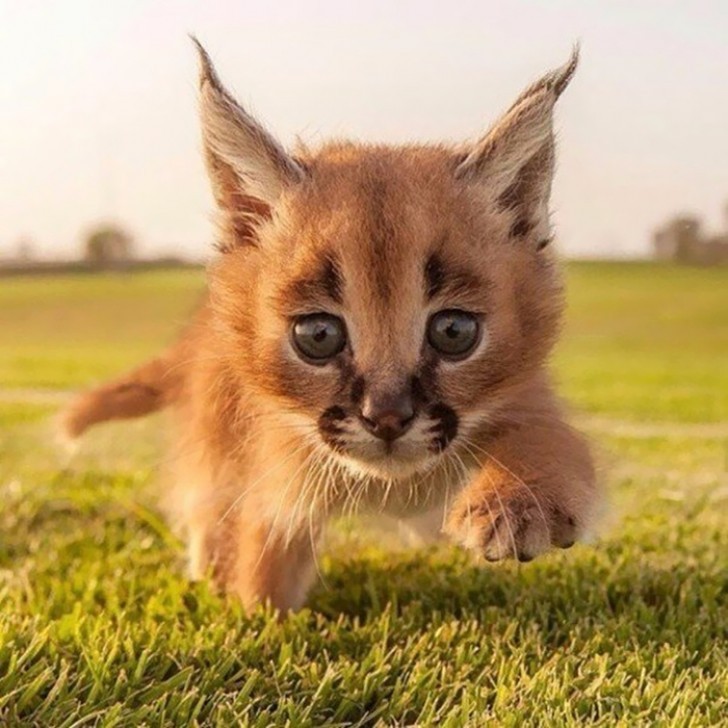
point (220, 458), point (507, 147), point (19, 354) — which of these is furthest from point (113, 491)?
point (19, 354)

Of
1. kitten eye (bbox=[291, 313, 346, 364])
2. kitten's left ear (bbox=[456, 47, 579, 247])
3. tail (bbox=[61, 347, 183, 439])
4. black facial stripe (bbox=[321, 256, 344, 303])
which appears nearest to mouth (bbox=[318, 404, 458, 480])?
kitten eye (bbox=[291, 313, 346, 364])

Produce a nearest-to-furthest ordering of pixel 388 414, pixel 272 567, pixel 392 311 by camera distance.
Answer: pixel 388 414, pixel 392 311, pixel 272 567

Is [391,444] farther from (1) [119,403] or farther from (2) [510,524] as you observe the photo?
(1) [119,403]

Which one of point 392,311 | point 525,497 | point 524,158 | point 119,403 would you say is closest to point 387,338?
point 392,311

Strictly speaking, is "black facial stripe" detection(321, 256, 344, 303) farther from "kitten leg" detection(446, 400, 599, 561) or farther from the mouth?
"kitten leg" detection(446, 400, 599, 561)

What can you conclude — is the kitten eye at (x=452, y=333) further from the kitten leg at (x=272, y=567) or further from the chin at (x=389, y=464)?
the kitten leg at (x=272, y=567)
